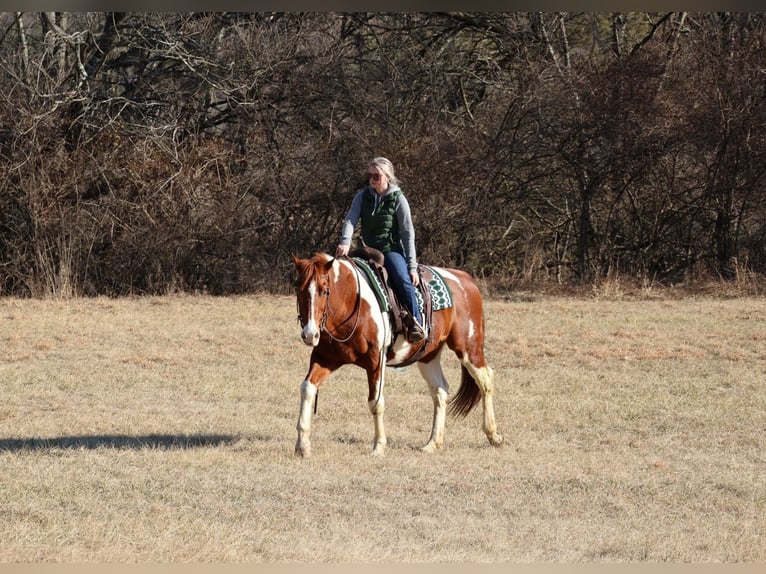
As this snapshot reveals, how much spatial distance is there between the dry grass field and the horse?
1.04ft

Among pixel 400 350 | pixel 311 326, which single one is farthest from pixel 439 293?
pixel 311 326

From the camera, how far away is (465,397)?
915cm

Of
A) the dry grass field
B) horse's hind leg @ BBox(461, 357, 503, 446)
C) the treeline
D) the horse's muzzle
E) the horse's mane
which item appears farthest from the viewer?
the treeline

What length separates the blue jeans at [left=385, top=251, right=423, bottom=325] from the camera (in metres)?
8.31

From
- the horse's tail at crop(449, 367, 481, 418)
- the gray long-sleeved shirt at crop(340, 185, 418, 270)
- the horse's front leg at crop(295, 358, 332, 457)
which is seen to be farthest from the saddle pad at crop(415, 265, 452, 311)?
the horse's front leg at crop(295, 358, 332, 457)

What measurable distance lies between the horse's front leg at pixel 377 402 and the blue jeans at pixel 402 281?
50cm

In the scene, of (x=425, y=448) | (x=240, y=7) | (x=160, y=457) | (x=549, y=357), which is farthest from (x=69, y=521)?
(x=549, y=357)

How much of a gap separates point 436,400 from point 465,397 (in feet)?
1.48

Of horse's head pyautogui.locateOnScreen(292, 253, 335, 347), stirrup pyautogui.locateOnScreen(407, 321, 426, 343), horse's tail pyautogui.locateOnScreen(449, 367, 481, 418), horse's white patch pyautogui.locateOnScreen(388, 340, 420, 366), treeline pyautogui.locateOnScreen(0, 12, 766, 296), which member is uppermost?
treeline pyautogui.locateOnScreen(0, 12, 766, 296)

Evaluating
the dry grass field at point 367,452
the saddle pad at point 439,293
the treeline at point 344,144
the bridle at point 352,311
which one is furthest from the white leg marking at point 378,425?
the treeline at point 344,144

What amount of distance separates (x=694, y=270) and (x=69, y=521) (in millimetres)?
17271

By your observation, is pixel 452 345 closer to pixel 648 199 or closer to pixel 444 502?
pixel 444 502

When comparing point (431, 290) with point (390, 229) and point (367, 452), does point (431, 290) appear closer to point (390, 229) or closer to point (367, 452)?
point (390, 229)

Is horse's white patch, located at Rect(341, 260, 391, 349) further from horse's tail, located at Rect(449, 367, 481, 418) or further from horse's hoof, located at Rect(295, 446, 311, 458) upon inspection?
horse's tail, located at Rect(449, 367, 481, 418)
